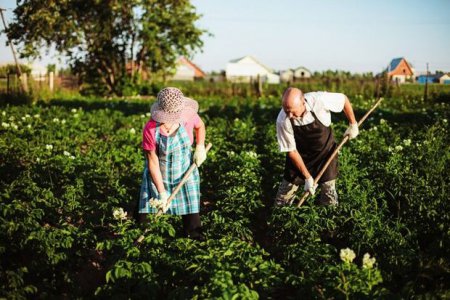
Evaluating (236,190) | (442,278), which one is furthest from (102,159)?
(442,278)

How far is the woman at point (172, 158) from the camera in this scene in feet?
13.4

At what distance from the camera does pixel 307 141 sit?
16.2ft

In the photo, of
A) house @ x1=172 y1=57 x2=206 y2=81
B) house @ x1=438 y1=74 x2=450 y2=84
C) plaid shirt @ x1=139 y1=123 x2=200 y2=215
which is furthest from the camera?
house @ x1=172 y1=57 x2=206 y2=81

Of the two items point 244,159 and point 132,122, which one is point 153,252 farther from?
point 132,122

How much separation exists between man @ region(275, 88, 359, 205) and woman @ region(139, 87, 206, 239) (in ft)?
3.26

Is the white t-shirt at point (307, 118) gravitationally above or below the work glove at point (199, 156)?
above

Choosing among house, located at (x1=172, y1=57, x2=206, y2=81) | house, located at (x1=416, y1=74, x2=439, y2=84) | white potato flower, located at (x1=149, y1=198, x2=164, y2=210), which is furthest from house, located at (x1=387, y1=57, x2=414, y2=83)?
house, located at (x1=172, y1=57, x2=206, y2=81)

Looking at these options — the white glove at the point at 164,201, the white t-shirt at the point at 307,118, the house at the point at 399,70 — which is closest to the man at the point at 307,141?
the white t-shirt at the point at 307,118

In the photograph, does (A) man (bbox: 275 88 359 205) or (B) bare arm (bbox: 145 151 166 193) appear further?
(A) man (bbox: 275 88 359 205)

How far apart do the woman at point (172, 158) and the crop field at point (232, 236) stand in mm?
250

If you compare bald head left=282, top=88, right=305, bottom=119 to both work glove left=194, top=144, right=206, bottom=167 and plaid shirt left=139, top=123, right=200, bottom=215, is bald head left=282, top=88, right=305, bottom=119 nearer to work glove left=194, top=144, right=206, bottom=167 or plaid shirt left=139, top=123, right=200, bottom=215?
work glove left=194, top=144, right=206, bottom=167

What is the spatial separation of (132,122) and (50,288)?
7765mm

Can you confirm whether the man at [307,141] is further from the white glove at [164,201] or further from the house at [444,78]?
the house at [444,78]

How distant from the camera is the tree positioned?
22.8m
